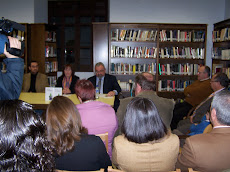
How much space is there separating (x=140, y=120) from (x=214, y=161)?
59cm

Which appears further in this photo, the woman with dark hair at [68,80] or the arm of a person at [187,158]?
the woman with dark hair at [68,80]

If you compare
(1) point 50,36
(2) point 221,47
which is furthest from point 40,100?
(2) point 221,47

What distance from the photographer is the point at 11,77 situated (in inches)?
51.8

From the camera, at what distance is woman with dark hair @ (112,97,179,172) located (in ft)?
5.49

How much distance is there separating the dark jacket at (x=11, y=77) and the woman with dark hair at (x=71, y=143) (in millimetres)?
491

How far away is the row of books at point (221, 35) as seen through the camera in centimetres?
541

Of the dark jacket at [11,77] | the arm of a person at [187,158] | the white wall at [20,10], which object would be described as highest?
the white wall at [20,10]

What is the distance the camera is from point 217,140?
1.68 metres

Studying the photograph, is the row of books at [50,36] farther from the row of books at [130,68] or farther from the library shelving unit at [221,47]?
the library shelving unit at [221,47]

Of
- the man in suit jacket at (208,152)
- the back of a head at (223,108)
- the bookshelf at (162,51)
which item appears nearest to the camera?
the man in suit jacket at (208,152)

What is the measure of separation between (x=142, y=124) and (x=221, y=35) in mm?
4828

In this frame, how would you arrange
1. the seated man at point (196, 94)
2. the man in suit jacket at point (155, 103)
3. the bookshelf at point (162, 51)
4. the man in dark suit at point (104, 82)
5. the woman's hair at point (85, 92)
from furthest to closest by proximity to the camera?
the bookshelf at point (162, 51)
the man in dark suit at point (104, 82)
the seated man at point (196, 94)
the man in suit jacket at point (155, 103)
the woman's hair at point (85, 92)

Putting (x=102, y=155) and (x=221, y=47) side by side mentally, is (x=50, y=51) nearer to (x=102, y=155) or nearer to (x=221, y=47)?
(x=221, y=47)

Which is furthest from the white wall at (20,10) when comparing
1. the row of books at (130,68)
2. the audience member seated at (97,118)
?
the audience member seated at (97,118)
